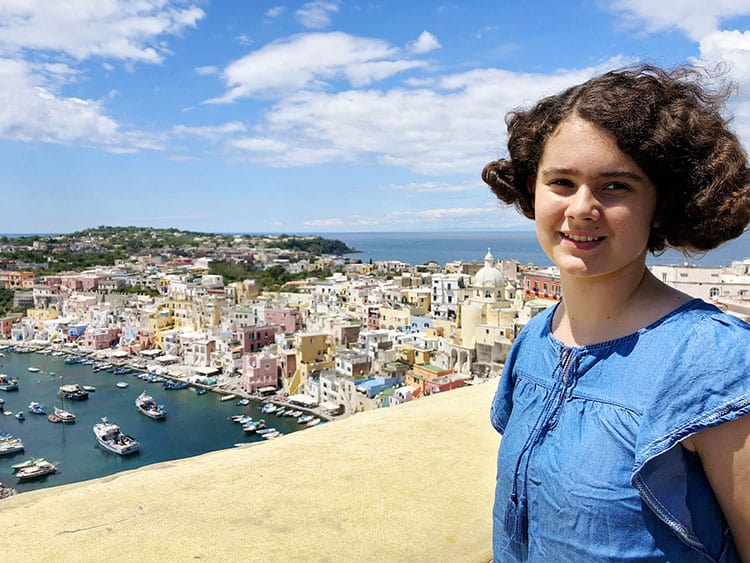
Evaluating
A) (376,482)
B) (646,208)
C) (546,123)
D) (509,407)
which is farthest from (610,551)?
(376,482)

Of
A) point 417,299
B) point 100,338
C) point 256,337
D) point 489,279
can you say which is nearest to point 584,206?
point 489,279

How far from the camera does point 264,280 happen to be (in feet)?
131

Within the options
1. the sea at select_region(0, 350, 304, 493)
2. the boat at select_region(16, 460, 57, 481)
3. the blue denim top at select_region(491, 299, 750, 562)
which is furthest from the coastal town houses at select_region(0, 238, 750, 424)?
the blue denim top at select_region(491, 299, 750, 562)

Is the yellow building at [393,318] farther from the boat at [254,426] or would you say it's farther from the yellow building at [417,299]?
the boat at [254,426]

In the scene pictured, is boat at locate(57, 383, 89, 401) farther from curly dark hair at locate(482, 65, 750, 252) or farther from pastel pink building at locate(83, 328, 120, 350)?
curly dark hair at locate(482, 65, 750, 252)

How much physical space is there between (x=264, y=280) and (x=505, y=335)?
2770 cm

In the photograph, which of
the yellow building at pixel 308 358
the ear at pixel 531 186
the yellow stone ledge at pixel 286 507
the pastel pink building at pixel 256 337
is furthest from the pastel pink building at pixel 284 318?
the ear at pixel 531 186

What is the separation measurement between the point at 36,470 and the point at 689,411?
1494 centimetres

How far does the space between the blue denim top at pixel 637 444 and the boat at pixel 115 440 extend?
50.5 feet

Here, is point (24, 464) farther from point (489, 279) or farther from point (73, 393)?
point (489, 279)

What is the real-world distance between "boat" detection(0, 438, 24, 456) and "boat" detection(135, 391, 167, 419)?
11.5 feet

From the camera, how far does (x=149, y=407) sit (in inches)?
706

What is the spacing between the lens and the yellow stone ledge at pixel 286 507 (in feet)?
4.63

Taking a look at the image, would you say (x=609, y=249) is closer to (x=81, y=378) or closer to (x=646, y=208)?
(x=646, y=208)
